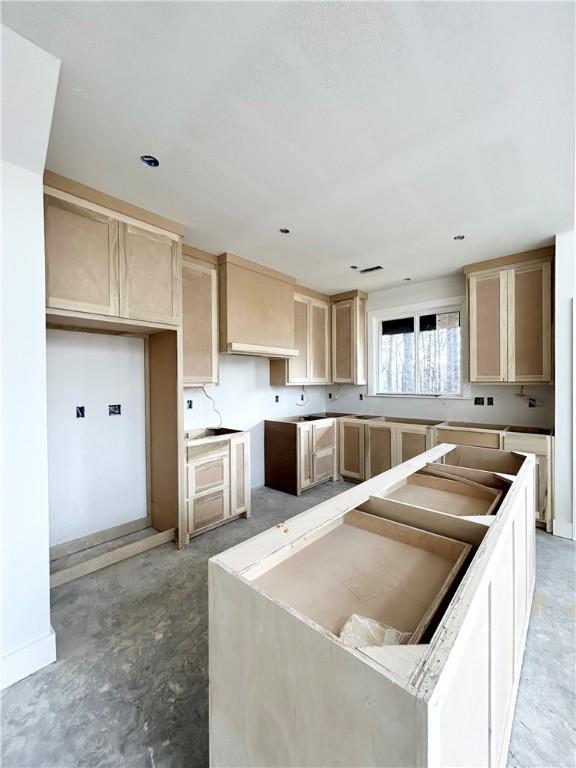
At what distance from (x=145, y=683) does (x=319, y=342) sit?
3.94 m

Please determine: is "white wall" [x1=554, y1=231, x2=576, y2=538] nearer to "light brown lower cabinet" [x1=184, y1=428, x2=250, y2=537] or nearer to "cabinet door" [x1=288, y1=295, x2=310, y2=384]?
"cabinet door" [x1=288, y1=295, x2=310, y2=384]

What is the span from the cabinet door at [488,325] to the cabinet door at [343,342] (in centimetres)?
157

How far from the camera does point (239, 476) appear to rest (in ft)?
11.1

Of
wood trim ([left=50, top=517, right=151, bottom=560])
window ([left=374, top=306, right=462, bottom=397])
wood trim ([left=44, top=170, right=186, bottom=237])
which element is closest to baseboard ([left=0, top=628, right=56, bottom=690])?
wood trim ([left=50, top=517, right=151, bottom=560])

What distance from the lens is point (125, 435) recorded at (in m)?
3.02

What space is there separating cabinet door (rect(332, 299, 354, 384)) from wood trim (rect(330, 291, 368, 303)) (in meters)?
0.05

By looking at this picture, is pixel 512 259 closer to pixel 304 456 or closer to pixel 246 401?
pixel 304 456

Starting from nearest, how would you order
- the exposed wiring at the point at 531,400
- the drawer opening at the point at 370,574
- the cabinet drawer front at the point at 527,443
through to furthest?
the drawer opening at the point at 370,574 → the cabinet drawer front at the point at 527,443 → the exposed wiring at the point at 531,400

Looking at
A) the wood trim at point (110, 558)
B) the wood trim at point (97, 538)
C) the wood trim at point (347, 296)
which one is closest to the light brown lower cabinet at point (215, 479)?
the wood trim at point (110, 558)

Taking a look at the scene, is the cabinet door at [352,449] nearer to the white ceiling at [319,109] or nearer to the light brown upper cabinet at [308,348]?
the light brown upper cabinet at [308,348]

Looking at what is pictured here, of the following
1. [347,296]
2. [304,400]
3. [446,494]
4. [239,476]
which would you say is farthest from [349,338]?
[446,494]

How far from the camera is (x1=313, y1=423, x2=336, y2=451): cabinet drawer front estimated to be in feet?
14.0

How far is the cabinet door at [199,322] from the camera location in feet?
10.1

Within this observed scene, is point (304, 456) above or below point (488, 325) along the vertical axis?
below
